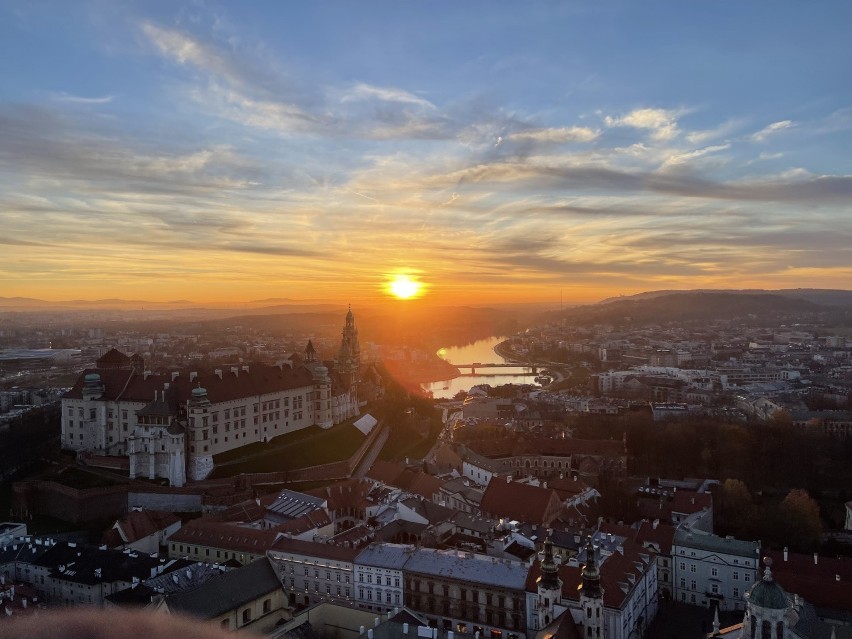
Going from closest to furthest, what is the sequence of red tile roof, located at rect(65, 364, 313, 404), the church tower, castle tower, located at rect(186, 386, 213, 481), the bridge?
castle tower, located at rect(186, 386, 213, 481) < red tile roof, located at rect(65, 364, 313, 404) < the church tower < the bridge

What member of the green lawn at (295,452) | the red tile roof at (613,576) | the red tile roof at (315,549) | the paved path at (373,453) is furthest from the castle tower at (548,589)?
the paved path at (373,453)

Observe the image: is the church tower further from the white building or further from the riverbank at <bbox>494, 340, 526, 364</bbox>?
the riverbank at <bbox>494, 340, 526, 364</bbox>

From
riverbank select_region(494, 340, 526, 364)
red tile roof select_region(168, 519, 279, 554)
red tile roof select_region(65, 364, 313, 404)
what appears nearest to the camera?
red tile roof select_region(168, 519, 279, 554)

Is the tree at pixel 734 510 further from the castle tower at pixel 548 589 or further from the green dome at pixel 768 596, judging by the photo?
the green dome at pixel 768 596

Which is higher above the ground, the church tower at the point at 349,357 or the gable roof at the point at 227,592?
the church tower at the point at 349,357

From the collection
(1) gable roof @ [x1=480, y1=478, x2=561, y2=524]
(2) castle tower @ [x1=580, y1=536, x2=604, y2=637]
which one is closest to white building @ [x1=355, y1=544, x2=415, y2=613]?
(2) castle tower @ [x1=580, y1=536, x2=604, y2=637]

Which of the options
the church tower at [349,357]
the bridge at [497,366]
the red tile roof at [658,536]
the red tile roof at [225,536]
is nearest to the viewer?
the red tile roof at [225,536]
